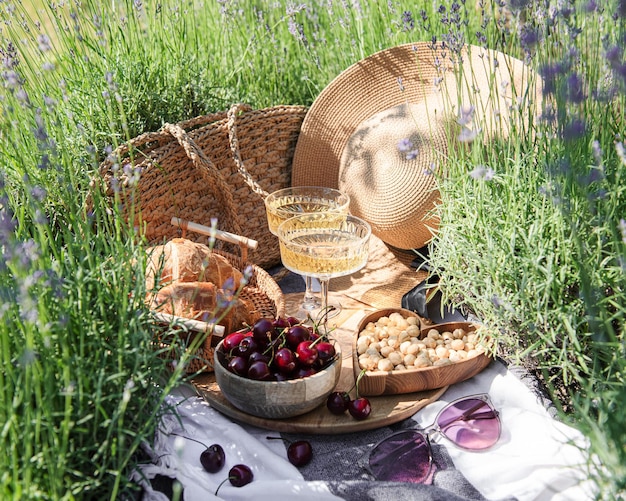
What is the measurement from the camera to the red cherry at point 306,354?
4.68 ft

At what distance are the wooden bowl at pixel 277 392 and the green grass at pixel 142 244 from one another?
14cm

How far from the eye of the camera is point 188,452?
1392 mm

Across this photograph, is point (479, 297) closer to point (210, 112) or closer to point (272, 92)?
point (210, 112)

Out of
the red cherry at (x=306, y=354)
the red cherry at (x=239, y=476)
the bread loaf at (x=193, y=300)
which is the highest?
the bread loaf at (x=193, y=300)

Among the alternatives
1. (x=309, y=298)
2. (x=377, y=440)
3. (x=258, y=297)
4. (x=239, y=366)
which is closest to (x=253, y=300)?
(x=258, y=297)

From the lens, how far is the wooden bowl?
1388 millimetres

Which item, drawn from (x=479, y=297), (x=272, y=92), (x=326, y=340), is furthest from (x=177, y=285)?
(x=272, y=92)

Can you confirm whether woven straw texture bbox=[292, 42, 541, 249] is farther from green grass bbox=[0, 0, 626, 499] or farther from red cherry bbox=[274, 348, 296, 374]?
red cherry bbox=[274, 348, 296, 374]

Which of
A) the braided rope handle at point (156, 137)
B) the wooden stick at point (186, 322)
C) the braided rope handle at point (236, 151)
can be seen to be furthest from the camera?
the braided rope handle at point (236, 151)

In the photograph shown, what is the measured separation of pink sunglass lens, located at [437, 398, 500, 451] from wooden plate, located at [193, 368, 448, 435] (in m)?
0.08

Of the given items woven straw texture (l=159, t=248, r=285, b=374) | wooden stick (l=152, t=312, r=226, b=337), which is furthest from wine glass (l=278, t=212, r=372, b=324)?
wooden stick (l=152, t=312, r=226, b=337)

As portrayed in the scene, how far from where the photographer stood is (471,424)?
4.69ft

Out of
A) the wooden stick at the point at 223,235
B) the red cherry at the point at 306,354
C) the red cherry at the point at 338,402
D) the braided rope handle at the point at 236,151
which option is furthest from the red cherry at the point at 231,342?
the braided rope handle at the point at 236,151

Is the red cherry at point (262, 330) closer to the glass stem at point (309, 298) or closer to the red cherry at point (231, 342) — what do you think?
the red cherry at point (231, 342)
